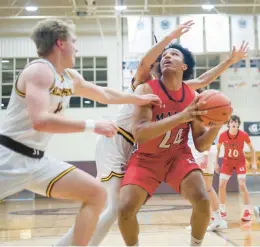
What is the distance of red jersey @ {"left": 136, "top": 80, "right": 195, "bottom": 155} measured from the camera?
4.31m

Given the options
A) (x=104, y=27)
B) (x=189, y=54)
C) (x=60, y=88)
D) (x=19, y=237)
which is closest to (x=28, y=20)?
(x=104, y=27)

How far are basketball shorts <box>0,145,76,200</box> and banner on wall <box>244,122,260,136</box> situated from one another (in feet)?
49.9

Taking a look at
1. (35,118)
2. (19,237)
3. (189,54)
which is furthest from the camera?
(19,237)

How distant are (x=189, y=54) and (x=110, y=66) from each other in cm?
1316

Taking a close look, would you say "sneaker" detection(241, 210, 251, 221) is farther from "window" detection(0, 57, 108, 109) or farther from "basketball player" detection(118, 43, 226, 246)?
"window" detection(0, 57, 108, 109)

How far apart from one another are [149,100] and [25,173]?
137 cm

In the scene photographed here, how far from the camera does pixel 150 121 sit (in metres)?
4.17

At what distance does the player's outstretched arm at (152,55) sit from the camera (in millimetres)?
4340

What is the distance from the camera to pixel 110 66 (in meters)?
17.7

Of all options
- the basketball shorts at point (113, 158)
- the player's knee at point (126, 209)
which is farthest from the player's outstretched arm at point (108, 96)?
the player's knee at point (126, 209)

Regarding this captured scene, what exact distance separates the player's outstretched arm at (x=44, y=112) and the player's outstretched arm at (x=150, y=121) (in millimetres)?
887

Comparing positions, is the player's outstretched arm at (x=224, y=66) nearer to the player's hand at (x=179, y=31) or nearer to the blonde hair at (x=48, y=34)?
the player's hand at (x=179, y=31)

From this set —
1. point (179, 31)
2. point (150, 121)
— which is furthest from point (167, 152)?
point (179, 31)

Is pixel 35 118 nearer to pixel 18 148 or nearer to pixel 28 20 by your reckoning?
pixel 18 148
